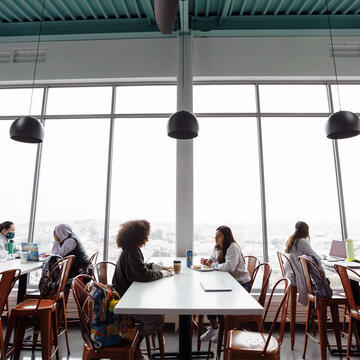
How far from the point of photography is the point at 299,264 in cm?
291

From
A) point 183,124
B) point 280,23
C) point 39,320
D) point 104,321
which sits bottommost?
point 39,320

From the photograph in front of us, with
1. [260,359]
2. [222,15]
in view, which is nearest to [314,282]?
[260,359]

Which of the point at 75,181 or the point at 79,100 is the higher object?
the point at 79,100

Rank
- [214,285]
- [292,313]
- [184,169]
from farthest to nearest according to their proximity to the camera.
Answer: [184,169] < [292,313] < [214,285]

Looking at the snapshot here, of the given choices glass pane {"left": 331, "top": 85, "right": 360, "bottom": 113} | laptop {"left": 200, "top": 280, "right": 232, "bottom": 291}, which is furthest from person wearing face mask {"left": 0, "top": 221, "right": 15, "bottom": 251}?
glass pane {"left": 331, "top": 85, "right": 360, "bottom": 113}

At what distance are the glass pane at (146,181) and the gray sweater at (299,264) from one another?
5.44 ft

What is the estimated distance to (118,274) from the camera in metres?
2.09

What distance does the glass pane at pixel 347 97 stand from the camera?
4.16m

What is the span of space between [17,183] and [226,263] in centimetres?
363

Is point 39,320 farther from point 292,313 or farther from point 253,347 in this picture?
point 292,313

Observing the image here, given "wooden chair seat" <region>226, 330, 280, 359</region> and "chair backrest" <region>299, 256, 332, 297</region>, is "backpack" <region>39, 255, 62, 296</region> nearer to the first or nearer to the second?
"wooden chair seat" <region>226, 330, 280, 359</region>

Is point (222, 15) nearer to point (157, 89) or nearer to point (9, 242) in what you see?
point (157, 89)

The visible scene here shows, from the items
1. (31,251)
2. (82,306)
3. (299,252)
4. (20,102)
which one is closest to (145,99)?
(20,102)

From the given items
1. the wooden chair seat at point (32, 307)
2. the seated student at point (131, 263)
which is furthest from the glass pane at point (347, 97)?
the wooden chair seat at point (32, 307)
